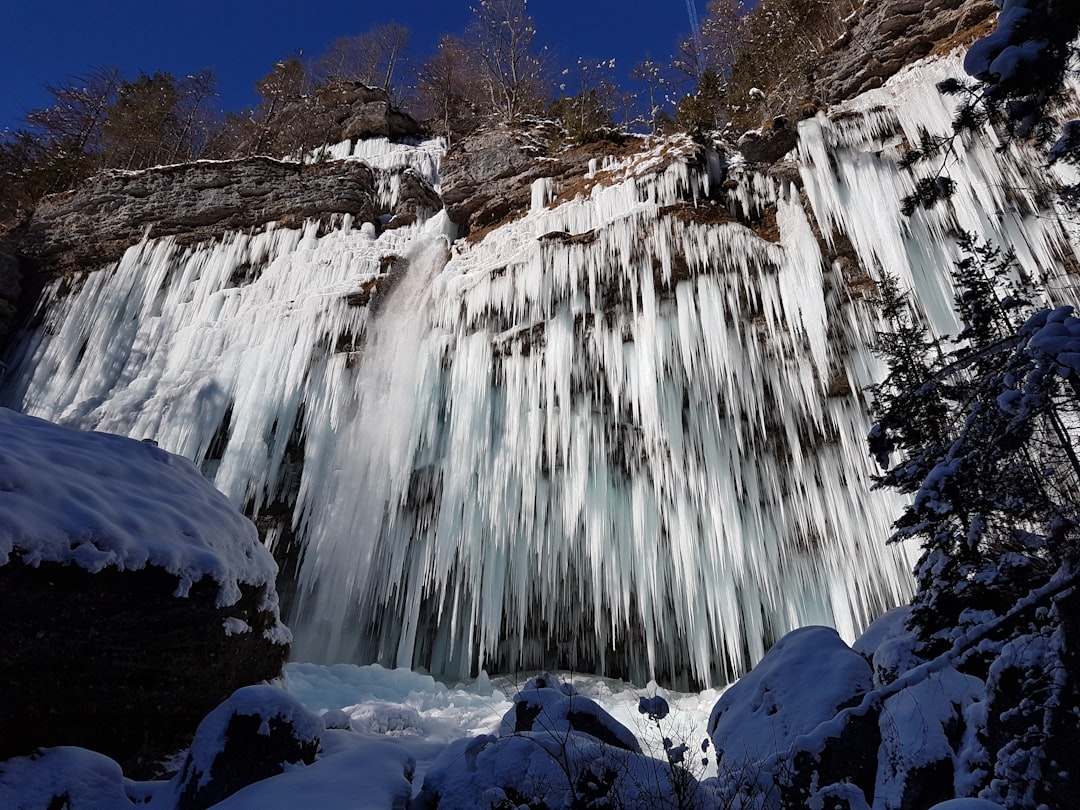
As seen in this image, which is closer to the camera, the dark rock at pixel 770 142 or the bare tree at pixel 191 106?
the dark rock at pixel 770 142

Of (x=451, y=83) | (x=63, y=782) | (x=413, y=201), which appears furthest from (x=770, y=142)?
(x=451, y=83)

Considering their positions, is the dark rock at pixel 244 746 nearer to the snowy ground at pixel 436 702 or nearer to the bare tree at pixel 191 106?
the snowy ground at pixel 436 702

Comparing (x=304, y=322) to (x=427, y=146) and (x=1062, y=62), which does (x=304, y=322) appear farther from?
(x=1062, y=62)

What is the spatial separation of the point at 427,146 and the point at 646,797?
20553mm

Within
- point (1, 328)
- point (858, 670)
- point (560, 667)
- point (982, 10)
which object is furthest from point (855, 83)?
point (1, 328)

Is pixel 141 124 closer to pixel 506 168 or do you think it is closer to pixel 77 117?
pixel 77 117

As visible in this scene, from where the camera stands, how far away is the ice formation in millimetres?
9742

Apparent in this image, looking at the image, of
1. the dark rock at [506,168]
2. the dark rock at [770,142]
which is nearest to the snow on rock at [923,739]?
the dark rock at [770,142]

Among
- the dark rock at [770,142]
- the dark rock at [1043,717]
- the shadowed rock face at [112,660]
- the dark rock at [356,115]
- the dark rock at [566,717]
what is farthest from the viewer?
the dark rock at [356,115]

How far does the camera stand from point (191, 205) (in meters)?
15.7

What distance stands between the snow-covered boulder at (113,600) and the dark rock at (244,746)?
833 millimetres

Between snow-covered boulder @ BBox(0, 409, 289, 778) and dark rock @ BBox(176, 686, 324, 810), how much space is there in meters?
0.83

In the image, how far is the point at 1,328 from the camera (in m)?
15.0

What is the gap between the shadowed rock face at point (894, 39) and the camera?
10422 millimetres
